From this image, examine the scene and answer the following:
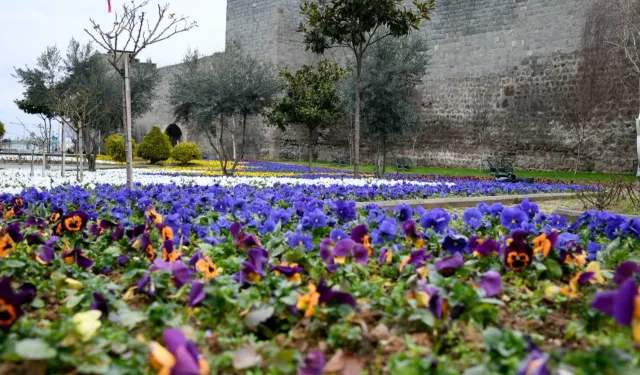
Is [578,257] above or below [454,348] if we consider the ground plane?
above

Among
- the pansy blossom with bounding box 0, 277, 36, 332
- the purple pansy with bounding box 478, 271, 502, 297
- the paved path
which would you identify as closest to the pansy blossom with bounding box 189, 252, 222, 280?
the pansy blossom with bounding box 0, 277, 36, 332

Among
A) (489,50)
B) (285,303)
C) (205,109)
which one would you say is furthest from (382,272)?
(489,50)

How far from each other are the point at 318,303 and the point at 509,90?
66.6 ft

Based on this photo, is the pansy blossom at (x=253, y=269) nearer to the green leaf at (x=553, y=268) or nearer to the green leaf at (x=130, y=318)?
the green leaf at (x=130, y=318)

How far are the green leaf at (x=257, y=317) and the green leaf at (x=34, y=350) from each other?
568 mm

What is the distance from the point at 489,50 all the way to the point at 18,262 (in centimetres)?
2071

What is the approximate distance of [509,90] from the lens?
20.5 metres

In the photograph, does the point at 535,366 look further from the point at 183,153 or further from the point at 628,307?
the point at 183,153

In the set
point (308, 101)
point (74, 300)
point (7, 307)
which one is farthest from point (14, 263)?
point (308, 101)

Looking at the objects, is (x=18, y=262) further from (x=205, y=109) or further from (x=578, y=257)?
(x=205, y=109)

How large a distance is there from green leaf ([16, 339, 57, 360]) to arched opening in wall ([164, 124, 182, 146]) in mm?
34366

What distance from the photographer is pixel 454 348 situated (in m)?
1.61

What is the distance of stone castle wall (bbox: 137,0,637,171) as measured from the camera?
1838cm

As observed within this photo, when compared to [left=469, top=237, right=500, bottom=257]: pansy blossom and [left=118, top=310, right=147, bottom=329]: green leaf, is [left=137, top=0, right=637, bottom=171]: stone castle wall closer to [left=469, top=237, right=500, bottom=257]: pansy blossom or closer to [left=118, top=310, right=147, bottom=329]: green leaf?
[left=469, top=237, right=500, bottom=257]: pansy blossom
